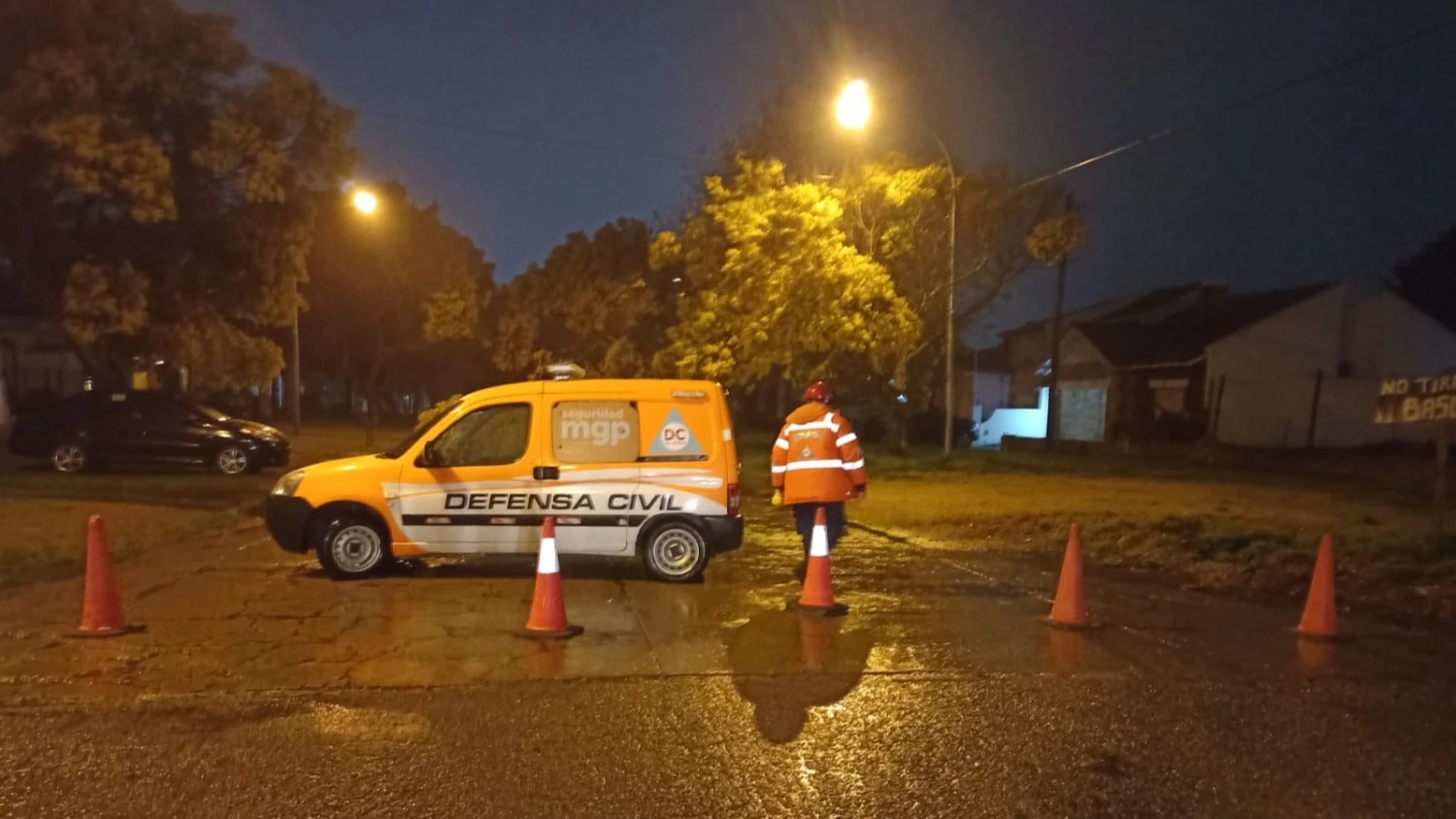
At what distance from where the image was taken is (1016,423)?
44094 mm

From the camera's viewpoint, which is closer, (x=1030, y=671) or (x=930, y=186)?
(x=1030, y=671)

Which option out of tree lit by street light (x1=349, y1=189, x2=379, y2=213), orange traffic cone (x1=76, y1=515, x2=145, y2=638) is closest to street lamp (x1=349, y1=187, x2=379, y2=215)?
tree lit by street light (x1=349, y1=189, x2=379, y2=213)

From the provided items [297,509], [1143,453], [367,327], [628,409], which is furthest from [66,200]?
[367,327]

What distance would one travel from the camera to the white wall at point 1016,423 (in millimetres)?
43094

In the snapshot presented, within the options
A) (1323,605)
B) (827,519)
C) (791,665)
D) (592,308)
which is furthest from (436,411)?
(592,308)

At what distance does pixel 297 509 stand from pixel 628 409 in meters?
2.96

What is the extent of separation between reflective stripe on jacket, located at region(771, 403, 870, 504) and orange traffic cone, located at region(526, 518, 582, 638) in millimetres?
2488

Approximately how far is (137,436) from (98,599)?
538 inches

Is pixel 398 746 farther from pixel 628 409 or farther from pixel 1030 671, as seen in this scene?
pixel 628 409

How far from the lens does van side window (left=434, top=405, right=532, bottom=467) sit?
9984mm

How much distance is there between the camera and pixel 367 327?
168 feet

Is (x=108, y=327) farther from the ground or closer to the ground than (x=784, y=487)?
farther from the ground

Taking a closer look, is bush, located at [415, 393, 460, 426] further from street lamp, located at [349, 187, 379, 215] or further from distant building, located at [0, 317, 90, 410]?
distant building, located at [0, 317, 90, 410]

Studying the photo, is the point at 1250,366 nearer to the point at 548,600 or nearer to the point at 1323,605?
the point at 1323,605
